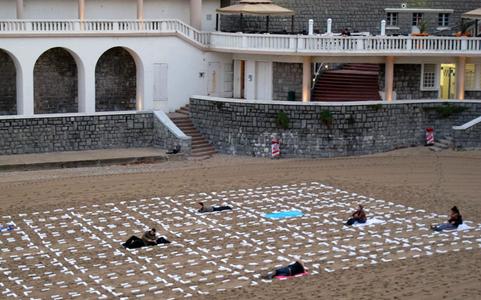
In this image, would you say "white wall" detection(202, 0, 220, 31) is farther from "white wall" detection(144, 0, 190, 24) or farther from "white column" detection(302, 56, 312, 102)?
"white column" detection(302, 56, 312, 102)

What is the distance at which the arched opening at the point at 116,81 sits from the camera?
51.8m

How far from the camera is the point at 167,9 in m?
53.7

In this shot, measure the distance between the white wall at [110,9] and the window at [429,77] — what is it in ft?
44.1

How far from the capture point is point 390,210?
39.3 metres

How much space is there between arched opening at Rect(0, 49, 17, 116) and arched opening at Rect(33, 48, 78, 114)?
90 centimetres

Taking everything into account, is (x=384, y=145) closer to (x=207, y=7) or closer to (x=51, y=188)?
(x=207, y=7)

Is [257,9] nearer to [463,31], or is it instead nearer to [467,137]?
[463,31]

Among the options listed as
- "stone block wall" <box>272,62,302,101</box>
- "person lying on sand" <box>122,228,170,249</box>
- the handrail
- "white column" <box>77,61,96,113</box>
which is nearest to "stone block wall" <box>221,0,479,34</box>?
"stone block wall" <box>272,62,302,101</box>

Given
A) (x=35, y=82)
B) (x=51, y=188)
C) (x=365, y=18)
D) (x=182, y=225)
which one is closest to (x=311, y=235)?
(x=182, y=225)

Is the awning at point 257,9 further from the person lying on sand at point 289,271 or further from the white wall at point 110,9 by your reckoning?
the person lying on sand at point 289,271

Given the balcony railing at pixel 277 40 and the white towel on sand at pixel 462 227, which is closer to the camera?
the white towel on sand at pixel 462 227

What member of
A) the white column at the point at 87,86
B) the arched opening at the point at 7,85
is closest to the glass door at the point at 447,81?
the white column at the point at 87,86

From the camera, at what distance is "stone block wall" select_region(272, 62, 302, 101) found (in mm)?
51938

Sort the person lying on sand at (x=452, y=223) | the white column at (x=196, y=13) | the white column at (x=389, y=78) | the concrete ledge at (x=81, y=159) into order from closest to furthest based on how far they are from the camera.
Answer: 1. the person lying on sand at (x=452, y=223)
2. the concrete ledge at (x=81, y=159)
3. the white column at (x=389, y=78)
4. the white column at (x=196, y=13)
